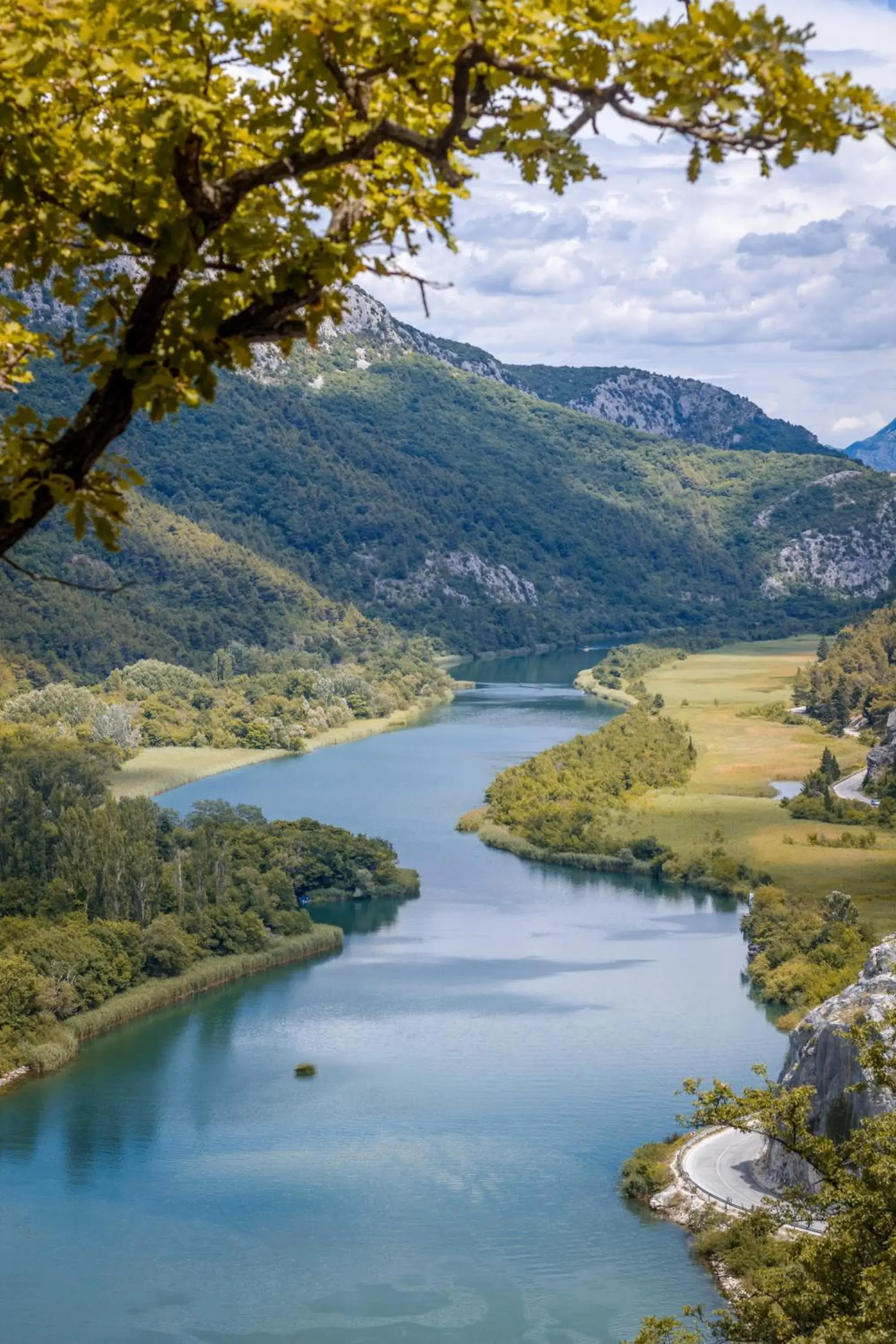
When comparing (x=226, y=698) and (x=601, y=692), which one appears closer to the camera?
(x=226, y=698)

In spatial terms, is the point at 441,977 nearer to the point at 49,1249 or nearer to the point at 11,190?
the point at 49,1249

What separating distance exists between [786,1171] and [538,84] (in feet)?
89.7

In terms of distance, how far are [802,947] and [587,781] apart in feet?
79.2

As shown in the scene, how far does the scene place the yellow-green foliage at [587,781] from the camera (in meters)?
62.2

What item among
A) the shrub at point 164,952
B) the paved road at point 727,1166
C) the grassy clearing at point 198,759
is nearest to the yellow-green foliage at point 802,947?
the paved road at point 727,1166

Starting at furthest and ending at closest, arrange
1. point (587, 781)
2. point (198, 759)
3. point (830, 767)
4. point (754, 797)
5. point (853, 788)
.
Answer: point (198, 759) < point (830, 767) < point (853, 788) < point (587, 781) < point (754, 797)

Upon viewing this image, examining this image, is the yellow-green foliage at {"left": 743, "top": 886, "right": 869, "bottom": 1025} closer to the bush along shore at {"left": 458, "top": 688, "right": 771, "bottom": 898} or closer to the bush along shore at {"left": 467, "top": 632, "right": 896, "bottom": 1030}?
the bush along shore at {"left": 467, "top": 632, "right": 896, "bottom": 1030}

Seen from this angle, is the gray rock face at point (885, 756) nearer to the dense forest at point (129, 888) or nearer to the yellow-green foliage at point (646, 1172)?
the dense forest at point (129, 888)

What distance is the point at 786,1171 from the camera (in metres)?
29.5

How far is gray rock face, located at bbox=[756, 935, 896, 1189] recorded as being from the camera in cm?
2908

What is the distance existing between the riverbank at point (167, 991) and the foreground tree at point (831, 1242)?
991 inches

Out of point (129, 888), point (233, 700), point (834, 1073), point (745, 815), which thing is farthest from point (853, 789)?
point (233, 700)

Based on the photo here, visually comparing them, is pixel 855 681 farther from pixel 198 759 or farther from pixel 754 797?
pixel 198 759

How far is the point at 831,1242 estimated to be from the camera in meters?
13.8
